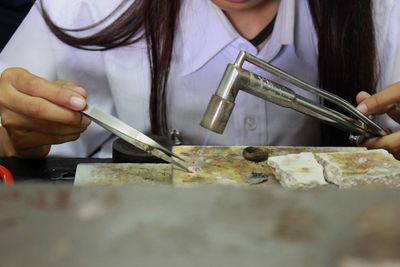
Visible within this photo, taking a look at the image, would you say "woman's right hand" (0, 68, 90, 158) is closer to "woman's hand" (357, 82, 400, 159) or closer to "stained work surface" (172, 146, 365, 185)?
"stained work surface" (172, 146, 365, 185)

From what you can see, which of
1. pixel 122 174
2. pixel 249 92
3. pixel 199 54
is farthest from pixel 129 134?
pixel 199 54

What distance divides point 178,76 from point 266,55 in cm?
22

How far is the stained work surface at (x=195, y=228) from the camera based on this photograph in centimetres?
19

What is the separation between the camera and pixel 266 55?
134 cm

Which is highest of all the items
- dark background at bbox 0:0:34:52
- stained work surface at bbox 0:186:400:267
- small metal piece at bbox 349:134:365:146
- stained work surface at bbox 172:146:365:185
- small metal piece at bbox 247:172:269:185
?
dark background at bbox 0:0:34:52

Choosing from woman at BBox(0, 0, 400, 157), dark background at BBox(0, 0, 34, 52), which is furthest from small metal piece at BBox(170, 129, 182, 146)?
dark background at BBox(0, 0, 34, 52)

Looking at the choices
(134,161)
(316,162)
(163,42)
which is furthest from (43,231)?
(163,42)

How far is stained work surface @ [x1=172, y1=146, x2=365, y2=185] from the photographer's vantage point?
0.93 m

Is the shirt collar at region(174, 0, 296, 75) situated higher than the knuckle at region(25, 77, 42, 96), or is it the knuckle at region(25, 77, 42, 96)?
the shirt collar at region(174, 0, 296, 75)

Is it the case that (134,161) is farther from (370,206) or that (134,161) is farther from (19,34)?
(370,206)

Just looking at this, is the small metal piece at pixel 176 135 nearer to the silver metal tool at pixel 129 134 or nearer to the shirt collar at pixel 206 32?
the shirt collar at pixel 206 32

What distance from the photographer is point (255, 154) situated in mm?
1026

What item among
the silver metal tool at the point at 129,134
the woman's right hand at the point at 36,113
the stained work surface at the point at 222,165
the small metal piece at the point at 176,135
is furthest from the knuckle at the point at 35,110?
the small metal piece at the point at 176,135

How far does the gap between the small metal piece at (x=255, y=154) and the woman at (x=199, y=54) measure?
28cm
